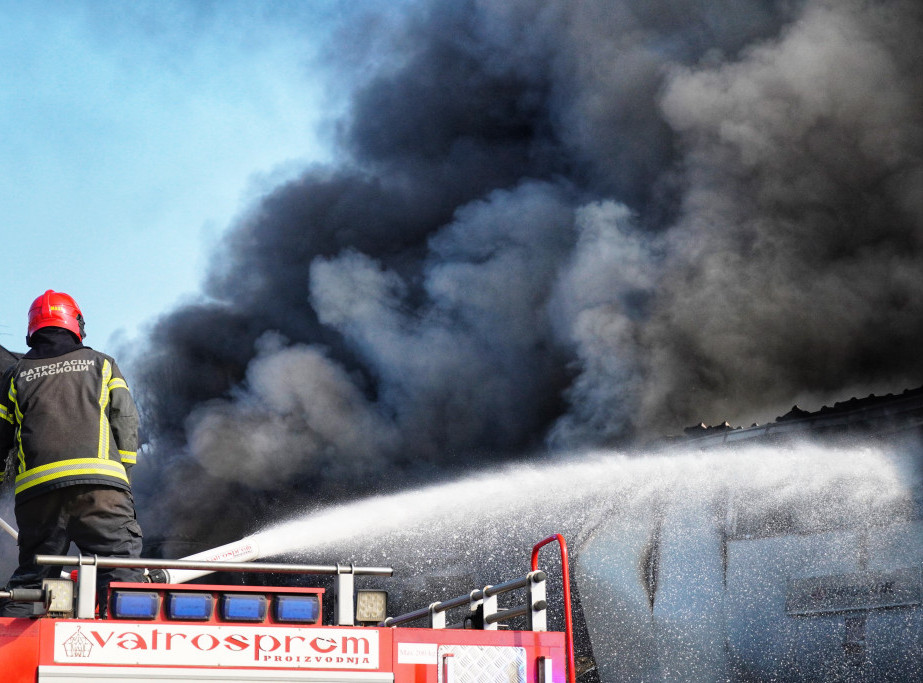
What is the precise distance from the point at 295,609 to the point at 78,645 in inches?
27.5

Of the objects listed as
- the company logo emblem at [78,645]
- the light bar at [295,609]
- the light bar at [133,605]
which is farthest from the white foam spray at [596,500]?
the company logo emblem at [78,645]

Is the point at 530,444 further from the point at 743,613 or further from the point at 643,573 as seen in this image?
the point at 743,613

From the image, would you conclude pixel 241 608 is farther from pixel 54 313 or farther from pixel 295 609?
pixel 54 313

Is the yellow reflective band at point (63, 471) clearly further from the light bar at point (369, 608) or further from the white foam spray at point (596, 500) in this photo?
the white foam spray at point (596, 500)

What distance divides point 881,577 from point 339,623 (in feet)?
25.2

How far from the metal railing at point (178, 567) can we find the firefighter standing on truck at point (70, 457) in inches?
19.4

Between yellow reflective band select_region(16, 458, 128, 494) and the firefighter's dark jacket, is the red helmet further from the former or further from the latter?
yellow reflective band select_region(16, 458, 128, 494)

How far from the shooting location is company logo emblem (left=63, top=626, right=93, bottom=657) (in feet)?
10.9

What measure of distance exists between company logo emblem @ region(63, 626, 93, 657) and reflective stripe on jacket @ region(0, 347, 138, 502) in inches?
37.1

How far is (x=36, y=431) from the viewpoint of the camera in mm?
4219

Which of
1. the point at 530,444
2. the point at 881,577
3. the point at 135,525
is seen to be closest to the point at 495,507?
the point at 530,444

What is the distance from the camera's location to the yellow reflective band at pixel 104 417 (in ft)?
13.9

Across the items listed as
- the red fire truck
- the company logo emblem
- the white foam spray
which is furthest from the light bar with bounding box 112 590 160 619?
the white foam spray

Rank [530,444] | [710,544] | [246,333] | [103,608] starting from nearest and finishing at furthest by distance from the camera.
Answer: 1. [103,608]
2. [710,544]
3. [530,444]
4. [246,333]
